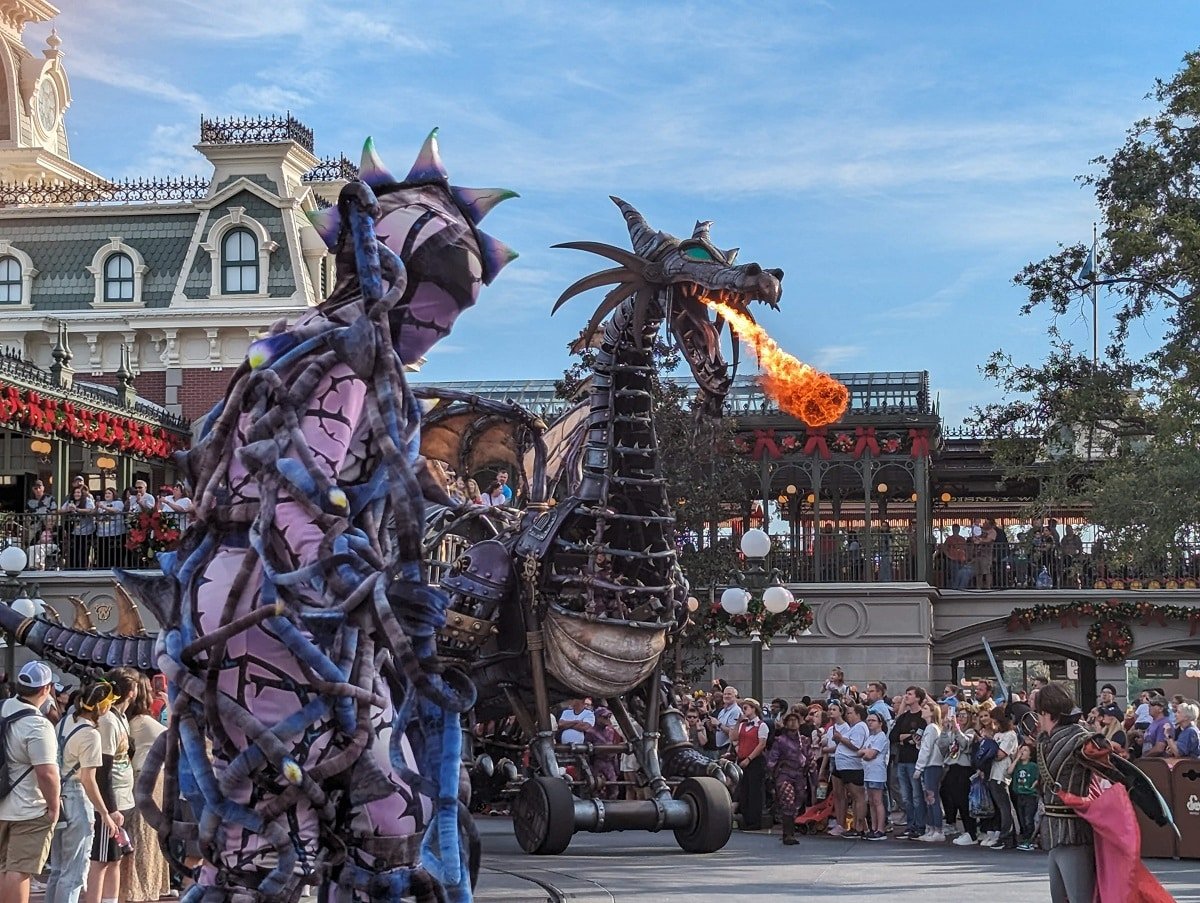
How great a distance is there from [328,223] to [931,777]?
510 inches

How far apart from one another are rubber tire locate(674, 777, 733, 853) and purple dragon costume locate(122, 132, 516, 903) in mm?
8331

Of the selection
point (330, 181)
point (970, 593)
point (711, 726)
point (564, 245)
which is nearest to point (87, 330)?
point (330, 181)

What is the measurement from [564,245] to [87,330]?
26292 mm

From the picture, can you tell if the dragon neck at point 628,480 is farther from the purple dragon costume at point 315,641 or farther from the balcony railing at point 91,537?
the balcony railing at point 91,537

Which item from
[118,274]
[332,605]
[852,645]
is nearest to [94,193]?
[118,274]

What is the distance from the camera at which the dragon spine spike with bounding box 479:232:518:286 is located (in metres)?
5.31

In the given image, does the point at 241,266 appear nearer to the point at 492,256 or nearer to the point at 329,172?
the point at 329,172

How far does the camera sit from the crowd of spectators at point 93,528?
2539 centimetres

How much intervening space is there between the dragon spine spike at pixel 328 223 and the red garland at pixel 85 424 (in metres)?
18.0

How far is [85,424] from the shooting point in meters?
27.0

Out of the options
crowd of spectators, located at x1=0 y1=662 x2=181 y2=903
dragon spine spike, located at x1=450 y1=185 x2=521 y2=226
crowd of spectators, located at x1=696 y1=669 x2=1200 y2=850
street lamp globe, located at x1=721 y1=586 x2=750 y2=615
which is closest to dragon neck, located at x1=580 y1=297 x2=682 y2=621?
crowd of spectators, located at x1=0 y1=662 x2=181 y2=903

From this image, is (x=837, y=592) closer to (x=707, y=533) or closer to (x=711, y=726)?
(x=707, y=533)

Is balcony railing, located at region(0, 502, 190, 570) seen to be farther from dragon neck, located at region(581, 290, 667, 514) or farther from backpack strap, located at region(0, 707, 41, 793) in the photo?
backpack strap, located at region(0, 707, 41, 793)

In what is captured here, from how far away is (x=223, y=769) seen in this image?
4.57m
